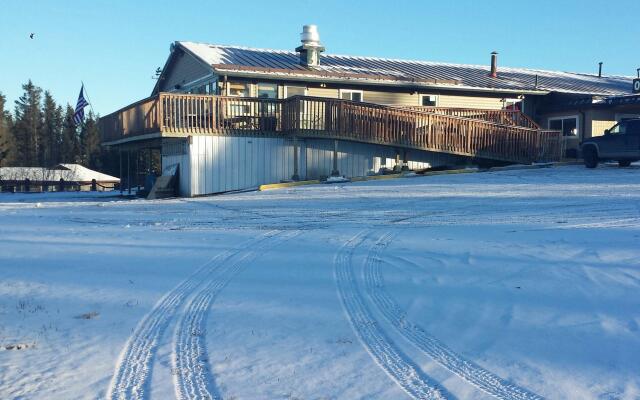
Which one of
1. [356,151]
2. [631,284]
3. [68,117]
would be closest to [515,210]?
[631,284]

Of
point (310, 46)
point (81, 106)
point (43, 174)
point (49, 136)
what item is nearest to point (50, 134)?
point (49, 136)

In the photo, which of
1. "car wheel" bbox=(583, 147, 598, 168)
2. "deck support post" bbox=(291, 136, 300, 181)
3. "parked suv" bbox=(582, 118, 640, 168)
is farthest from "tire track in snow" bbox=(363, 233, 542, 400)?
"car wheel" bbox=(583, 147, 598, 168)

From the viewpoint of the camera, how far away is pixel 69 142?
77.2m

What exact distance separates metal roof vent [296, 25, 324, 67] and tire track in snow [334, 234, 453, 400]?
19640 millimetres

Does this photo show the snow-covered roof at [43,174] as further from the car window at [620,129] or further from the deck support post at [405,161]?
the car window at [620,129]

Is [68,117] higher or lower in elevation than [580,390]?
higher

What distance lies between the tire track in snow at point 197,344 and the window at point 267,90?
16.6 metres

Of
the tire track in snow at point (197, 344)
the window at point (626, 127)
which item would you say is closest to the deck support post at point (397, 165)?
the window at point (626, 127)

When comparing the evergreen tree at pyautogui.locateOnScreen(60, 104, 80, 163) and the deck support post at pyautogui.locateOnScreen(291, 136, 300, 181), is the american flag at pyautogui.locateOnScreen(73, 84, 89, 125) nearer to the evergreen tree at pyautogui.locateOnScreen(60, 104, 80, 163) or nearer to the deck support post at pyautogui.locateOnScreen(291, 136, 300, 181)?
the deck support post at pyautogui.locateOnScreen(291, 136, 300, 181)

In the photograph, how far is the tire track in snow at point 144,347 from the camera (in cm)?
394

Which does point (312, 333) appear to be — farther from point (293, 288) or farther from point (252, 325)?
point (293, 288)

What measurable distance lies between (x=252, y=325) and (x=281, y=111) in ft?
52.9

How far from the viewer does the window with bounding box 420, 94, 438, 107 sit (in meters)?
25.6

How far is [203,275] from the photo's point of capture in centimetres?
703
